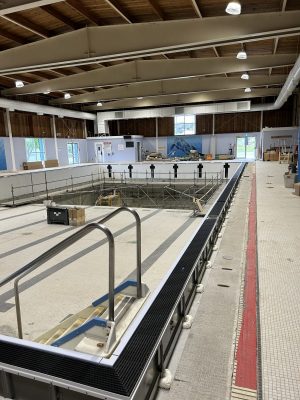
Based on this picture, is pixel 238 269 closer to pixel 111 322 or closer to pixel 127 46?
pixel 111 322

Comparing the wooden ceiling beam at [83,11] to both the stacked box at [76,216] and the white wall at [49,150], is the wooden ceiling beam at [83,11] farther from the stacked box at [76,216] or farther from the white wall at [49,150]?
the white wall at [49,150]

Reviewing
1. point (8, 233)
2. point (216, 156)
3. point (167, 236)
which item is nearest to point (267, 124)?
point (216, 156)

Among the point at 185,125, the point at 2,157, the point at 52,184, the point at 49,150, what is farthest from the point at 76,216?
the point at 185,125

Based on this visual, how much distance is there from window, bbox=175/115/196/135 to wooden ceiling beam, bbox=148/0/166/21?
564 inches

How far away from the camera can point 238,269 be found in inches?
112

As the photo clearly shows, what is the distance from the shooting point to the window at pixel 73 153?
20067 millimetres

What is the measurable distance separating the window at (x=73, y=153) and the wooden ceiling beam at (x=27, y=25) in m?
12.4

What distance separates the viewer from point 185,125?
69.6 feet

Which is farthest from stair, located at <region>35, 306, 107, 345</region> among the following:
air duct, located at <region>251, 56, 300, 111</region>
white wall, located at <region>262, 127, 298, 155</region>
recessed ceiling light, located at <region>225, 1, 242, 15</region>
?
white wall, located at <region>262, 127, 298, 155</region>

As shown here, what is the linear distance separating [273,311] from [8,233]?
708cm

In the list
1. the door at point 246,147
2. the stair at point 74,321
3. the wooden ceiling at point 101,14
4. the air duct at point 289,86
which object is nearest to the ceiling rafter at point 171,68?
the air duct at point 289,86

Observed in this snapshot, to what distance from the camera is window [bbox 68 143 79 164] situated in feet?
65.8

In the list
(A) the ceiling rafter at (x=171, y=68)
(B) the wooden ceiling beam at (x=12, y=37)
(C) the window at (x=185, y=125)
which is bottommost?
(C) the window at (x=185, y=125)

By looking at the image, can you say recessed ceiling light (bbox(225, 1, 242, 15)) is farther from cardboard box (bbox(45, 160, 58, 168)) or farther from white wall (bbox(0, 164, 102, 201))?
cardboard box (bbox(45, 160, 58, 168))
